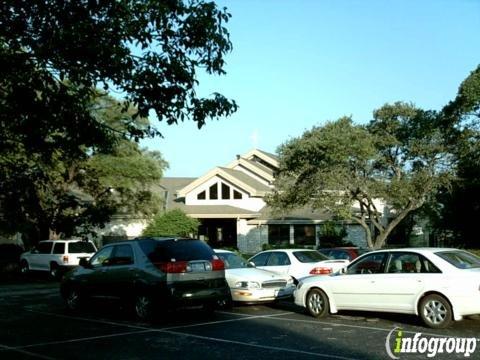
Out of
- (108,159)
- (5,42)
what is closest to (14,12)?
(5,42)

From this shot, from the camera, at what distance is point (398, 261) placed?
39.3ft

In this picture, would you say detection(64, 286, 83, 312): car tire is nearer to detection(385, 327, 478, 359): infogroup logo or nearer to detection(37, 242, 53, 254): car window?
detection(385, 327, 478, 359): infogroup logo

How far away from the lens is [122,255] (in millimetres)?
13375

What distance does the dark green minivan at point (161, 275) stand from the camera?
12195 mm

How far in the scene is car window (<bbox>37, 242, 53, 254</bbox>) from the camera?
91.7 ft

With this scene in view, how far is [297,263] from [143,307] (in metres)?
5.76

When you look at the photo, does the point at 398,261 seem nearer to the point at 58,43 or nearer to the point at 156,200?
the point at 58,43

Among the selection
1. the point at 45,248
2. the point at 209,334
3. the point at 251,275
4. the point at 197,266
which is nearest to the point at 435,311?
the point at 209,334

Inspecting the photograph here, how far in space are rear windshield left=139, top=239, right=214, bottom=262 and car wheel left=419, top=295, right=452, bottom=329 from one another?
4.33 m

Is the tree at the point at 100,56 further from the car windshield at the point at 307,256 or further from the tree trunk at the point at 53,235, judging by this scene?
the tree trunk at the point at 53,235

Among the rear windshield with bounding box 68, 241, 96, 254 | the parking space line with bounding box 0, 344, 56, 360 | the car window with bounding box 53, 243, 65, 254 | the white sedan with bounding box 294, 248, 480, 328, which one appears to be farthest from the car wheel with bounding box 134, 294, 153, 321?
the car window with bounding box 53, 243, 65, 254

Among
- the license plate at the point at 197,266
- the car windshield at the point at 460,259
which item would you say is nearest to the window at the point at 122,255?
the license plate at the point at 197,266

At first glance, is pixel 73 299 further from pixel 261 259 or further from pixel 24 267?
pixel 24 267

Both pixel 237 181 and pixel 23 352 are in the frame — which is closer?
pixel 23 352
